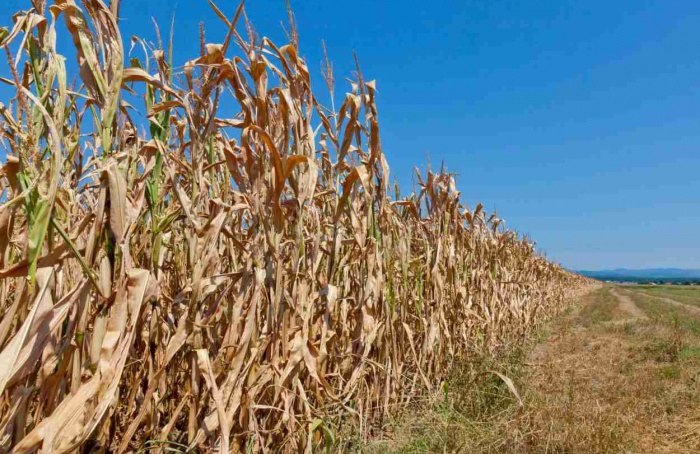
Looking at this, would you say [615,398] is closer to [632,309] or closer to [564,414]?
[564,414]

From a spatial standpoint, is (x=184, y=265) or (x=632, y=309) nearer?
(x=184, y=265)

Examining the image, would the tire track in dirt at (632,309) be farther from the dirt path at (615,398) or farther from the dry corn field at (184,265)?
the dry corn field at (184,265)

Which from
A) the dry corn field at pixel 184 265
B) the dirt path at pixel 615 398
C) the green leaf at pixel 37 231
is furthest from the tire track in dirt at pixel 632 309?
the green leaf at pixel 37 231

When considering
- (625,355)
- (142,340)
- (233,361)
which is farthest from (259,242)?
(625,355)

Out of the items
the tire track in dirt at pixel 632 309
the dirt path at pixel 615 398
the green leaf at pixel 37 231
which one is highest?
the green leaf at pixel 37 231

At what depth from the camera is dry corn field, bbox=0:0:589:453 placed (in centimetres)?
153

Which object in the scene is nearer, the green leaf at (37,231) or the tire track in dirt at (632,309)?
the green leaf at (37,231)

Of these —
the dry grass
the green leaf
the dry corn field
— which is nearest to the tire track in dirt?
the dry grass

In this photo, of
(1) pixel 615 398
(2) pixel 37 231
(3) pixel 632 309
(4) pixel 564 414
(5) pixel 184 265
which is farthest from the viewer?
(3) pixel 632 309

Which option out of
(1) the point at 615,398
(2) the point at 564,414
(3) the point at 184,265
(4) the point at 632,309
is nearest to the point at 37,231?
(3) the point at 184,265

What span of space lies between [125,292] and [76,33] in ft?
2.97

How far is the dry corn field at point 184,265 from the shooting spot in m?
1.53

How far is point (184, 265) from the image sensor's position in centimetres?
264

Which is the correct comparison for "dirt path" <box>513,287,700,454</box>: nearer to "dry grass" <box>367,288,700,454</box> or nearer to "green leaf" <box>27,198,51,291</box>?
"dry grass" <box>367,288,700,454</box>
